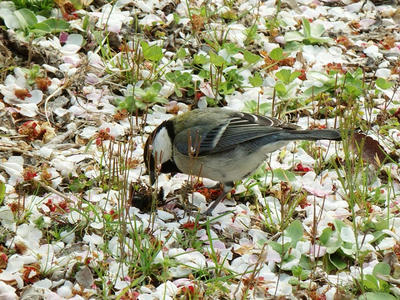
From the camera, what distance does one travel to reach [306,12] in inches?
253

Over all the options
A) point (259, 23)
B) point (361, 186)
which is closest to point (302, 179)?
point (361, 186)

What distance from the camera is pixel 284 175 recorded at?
4.52 m

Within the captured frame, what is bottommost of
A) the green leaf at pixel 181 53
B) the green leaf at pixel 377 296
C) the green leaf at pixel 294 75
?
the green leaf at pixel 377 296

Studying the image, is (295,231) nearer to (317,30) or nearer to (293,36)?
(293,36)

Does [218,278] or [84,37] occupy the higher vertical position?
[84,37]

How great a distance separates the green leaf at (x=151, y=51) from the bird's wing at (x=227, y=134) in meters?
0.93

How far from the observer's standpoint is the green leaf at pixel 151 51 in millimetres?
5246

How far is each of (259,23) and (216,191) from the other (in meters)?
1.98

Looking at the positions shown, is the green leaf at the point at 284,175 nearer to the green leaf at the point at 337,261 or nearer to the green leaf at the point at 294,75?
the green leaf at the point at 337,261

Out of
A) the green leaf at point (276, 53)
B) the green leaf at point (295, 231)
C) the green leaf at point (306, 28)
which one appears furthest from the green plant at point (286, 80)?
the green leaf at point (295, 231)

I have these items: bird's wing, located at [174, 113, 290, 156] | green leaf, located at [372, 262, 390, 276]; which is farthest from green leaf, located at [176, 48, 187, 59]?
green leaf, located at [372, 262, 390, 276]

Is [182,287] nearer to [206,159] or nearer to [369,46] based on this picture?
[206,159]

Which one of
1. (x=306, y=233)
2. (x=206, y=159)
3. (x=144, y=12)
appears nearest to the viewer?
(x=306, y=233)

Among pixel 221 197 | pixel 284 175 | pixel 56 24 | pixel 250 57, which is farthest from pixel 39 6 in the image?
pixel 284 175
